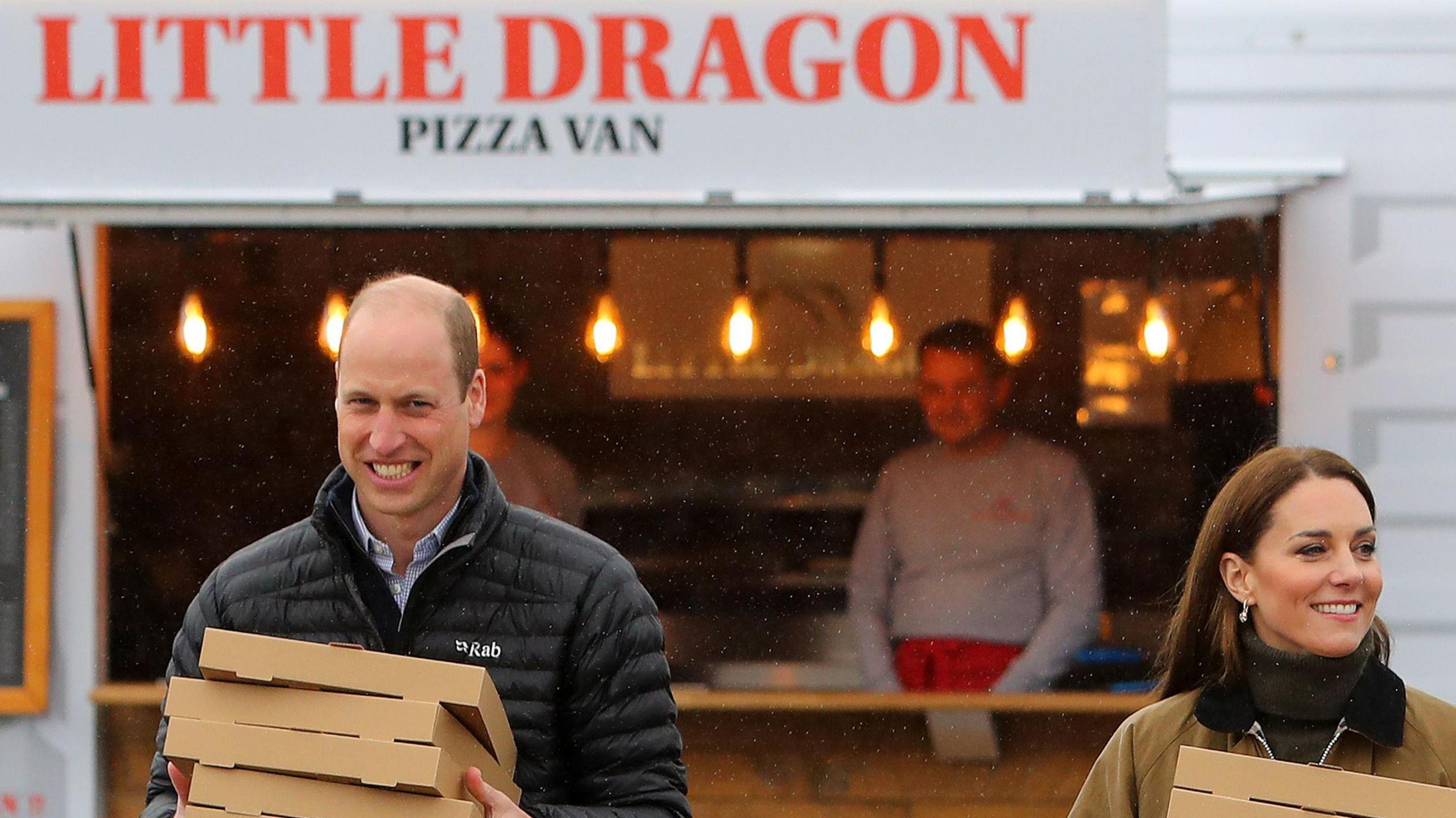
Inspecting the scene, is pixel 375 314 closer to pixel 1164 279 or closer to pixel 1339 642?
pixel 1339 642

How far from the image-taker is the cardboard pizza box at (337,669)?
2.33 m

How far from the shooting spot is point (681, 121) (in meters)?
4.62

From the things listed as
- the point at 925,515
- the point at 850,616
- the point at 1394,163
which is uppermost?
the point at 1394,163

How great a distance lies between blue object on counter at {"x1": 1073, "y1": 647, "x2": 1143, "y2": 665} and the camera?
5.52 meters

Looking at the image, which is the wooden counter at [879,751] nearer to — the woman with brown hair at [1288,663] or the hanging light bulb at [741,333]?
the hanging light bulb at [741,333]

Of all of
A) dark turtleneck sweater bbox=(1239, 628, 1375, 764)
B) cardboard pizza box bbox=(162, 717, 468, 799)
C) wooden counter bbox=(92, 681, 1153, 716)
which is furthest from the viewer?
wooden counter bbox=(92, 681, 1153, 716)

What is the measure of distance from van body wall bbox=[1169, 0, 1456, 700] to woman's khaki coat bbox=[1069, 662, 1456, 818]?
2.67 meters

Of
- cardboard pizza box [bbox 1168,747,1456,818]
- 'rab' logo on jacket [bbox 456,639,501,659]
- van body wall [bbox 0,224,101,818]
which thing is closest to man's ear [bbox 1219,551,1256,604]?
cardboard pizza box [bbox 1168,747,1456,818]

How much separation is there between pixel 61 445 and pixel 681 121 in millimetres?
2619

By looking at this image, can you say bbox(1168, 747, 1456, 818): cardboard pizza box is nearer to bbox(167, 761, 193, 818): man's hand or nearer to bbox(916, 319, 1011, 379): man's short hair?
bbox(167, 761, 193, 818): man's hand

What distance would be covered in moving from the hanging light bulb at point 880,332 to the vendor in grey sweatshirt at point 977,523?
11 centimetres

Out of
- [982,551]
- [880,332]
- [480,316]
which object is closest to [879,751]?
[982,551]

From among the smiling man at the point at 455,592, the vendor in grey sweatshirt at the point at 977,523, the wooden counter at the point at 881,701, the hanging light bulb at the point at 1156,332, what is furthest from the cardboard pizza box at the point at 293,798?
the hanging light bulb at the point at 1156,332

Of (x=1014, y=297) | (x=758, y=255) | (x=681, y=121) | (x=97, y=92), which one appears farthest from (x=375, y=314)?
(x=1014, y=297)
